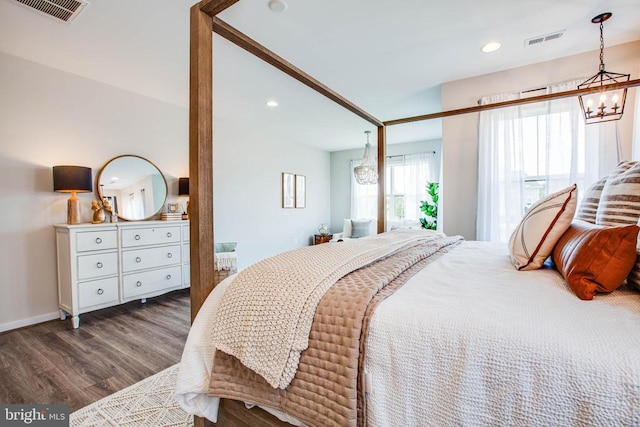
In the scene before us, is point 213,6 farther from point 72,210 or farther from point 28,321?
point 28,321

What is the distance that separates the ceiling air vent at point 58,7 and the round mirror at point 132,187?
1545 mm

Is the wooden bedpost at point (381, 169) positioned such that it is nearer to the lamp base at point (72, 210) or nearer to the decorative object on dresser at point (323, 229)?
the lamp base at point (72, 210)

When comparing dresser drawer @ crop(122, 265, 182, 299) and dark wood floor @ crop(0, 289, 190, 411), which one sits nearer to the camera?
dark wood floor @ crop(0, 289, 190, 411)

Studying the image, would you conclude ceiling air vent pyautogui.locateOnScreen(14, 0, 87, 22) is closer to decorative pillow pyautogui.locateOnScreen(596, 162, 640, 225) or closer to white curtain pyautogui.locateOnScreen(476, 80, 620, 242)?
decorative pillow pyautogui.locateOnScreen(596, 162, 640, 225)

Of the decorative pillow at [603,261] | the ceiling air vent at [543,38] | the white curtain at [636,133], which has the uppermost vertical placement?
the ceiling air vent at [543,38]

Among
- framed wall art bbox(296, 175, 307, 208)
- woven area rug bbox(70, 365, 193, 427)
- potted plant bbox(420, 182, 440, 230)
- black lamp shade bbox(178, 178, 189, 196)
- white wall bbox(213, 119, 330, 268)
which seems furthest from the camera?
framed wall art bbox(296, 175, 307, 208)

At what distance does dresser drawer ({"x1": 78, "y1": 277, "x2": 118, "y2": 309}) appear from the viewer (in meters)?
2.72

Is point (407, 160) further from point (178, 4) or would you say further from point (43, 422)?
point (43, 422)

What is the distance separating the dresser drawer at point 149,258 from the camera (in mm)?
3059

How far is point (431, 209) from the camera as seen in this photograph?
5516 mm

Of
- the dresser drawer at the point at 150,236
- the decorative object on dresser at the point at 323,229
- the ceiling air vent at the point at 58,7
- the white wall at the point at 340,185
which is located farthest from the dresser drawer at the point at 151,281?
the white wall at the point at 340,185

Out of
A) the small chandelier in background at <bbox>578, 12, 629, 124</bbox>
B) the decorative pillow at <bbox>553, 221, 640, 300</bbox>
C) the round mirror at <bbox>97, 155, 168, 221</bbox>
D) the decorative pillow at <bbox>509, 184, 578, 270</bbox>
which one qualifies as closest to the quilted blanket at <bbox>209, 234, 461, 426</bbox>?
the decorative pillow at <bbox>553, 221, 640, 300</bbox>

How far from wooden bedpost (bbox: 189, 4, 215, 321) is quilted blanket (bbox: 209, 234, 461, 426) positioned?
0.35 m

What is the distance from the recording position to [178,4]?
1.94 metres
